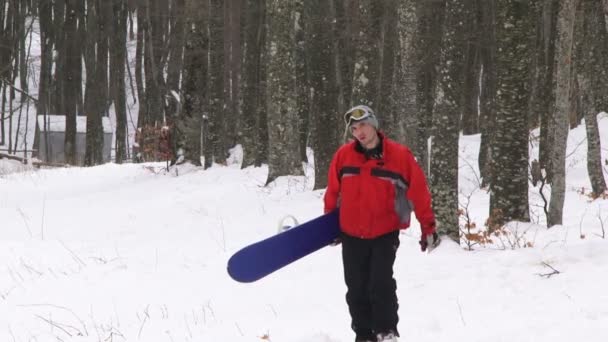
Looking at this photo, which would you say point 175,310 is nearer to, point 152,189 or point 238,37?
point 152,189

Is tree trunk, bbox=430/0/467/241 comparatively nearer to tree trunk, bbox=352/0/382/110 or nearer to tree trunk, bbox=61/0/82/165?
tree trunk, bbox=352/0/382/110

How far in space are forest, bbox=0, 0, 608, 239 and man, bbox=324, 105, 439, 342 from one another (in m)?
3.16

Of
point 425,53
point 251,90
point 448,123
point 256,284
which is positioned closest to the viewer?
point 256,284

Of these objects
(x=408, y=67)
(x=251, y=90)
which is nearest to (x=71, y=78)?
(x=251, y=90)

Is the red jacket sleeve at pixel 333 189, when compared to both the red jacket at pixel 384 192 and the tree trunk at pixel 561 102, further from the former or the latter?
the tree trunk at pixel 561 102

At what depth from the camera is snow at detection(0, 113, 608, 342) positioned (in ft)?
19.2

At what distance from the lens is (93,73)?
29.6 m

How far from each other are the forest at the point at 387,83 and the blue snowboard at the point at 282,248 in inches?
120

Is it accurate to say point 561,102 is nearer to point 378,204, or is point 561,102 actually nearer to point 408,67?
point 408,67

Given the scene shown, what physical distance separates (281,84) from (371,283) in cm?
952

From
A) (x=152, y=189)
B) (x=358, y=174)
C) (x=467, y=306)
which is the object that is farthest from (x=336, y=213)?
(x=152, y=189)

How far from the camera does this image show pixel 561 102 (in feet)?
30.4

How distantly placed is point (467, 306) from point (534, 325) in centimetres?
79

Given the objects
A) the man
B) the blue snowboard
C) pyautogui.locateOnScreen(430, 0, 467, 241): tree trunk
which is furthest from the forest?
the man
